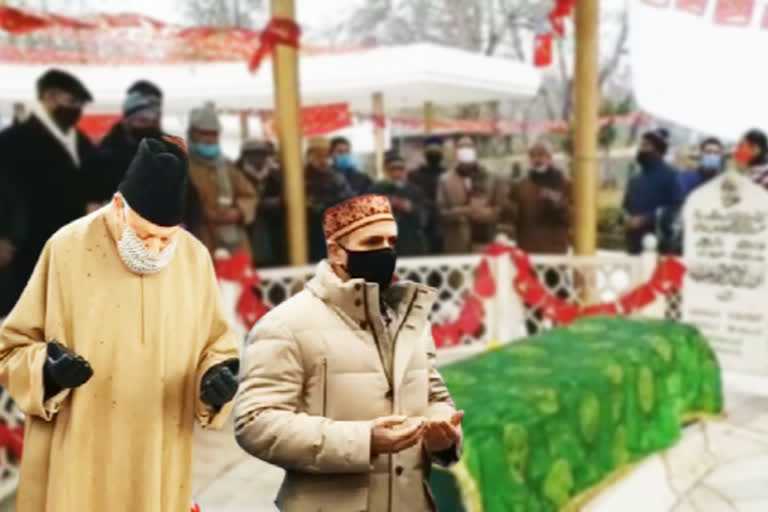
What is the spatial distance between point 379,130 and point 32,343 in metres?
3.33

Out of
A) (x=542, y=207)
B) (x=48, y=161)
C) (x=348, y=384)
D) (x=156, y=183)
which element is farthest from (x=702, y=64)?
(x=156, y=183)

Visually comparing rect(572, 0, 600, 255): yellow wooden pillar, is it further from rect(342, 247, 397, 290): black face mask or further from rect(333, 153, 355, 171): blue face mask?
rect(342, 247, 397, 290): black face mask

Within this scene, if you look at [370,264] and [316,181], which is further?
[316,181]

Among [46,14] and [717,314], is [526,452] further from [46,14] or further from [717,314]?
[46,14]

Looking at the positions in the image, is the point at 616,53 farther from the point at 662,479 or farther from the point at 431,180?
the point at 662,479

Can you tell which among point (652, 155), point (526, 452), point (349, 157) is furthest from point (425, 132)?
point (526, 452)

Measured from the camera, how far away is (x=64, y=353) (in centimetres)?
115

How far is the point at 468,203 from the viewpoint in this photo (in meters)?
4.81

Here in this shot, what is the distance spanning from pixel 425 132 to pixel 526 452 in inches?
98.5

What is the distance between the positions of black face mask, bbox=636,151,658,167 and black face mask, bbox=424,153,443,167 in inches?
50.1

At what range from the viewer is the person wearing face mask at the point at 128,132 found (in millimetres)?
3430

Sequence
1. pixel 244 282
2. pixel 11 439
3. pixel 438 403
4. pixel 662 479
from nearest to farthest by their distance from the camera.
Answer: pixel 438 403 → pixel 11 439 → pixel 662 479 → pixel 244 282

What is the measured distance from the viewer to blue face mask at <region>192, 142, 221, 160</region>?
154 inches

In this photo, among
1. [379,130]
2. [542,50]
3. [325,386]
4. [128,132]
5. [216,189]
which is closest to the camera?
[325,386]
